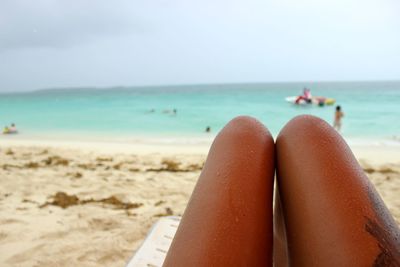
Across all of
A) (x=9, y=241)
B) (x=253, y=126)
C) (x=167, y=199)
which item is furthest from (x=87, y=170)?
(x=253, y=126)

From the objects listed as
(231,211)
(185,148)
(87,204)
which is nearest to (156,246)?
(231,211)

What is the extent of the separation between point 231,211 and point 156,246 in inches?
41.9

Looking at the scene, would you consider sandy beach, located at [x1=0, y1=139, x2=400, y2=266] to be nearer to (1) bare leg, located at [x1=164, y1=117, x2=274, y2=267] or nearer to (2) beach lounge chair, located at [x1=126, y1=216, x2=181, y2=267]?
(2) beach lounge chair, located at [x1=126, y1=216, x2=181, y2=267]

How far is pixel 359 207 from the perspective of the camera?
62cm

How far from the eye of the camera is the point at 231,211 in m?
0.64

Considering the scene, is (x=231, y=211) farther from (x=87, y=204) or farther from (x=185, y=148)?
(x=185, y=148)

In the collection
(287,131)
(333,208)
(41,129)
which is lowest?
(41,129)

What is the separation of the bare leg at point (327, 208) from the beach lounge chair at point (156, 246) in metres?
0.77

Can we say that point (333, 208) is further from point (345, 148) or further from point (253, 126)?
point (253, 126)

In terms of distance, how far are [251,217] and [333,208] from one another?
0.53ft

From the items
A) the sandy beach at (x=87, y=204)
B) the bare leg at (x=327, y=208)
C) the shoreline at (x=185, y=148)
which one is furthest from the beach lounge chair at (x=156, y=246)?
the shoreline at (x=185, y=148)

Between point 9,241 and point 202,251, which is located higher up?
point 202,251

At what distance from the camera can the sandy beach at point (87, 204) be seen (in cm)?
173

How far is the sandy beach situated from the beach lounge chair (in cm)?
16
